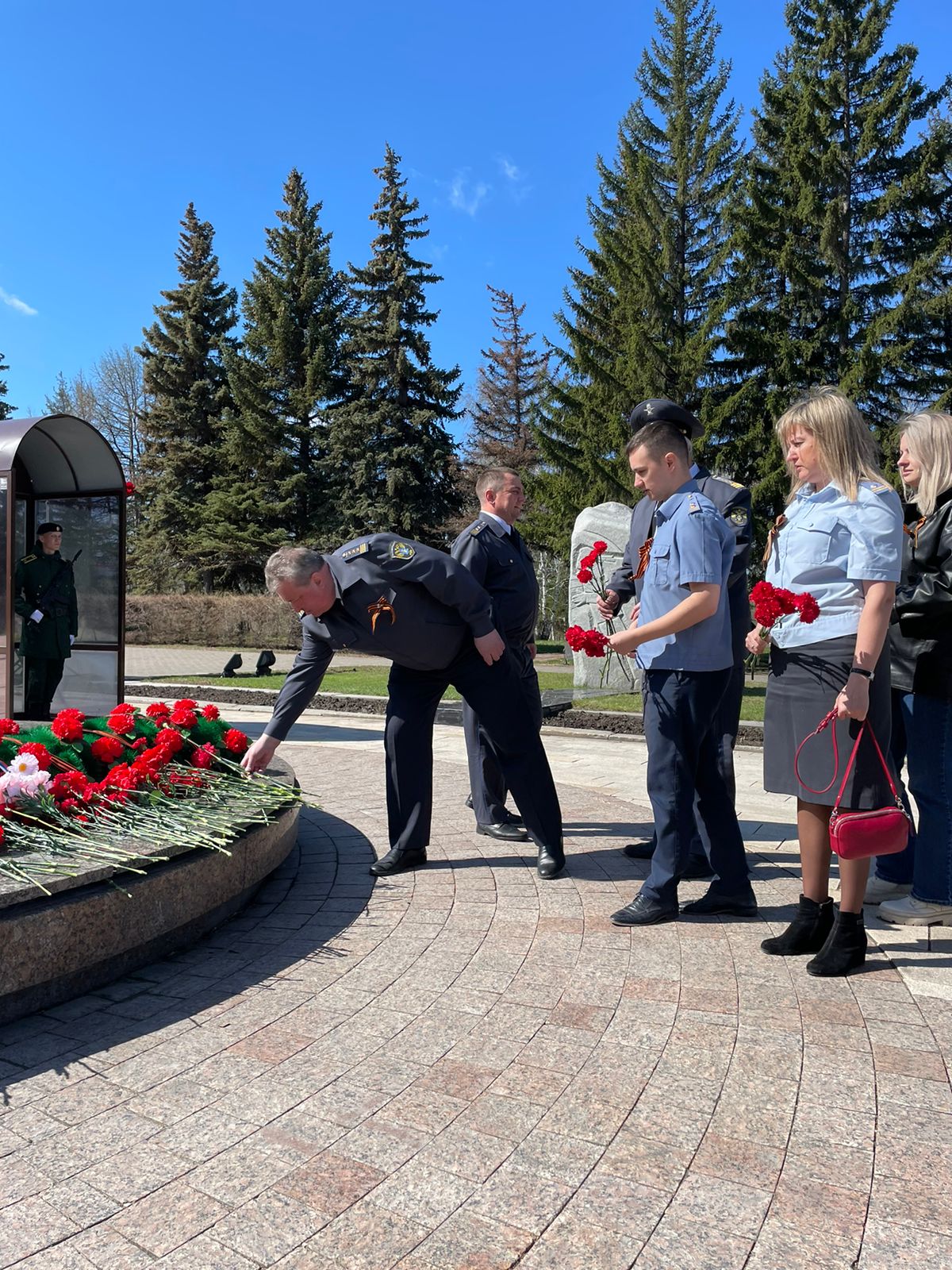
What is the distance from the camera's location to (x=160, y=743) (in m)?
4.02

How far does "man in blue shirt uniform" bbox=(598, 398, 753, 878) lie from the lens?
4.02 meters

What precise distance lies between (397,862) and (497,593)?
5.04 ft

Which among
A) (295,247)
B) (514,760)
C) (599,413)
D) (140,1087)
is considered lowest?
(140,1087)

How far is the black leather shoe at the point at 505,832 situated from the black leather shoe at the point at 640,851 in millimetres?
565

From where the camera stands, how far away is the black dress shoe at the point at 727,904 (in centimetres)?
380

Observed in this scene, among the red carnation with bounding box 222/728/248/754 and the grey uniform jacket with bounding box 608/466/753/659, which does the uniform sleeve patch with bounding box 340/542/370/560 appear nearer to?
the red carnation with bounding box 222/728/248/754

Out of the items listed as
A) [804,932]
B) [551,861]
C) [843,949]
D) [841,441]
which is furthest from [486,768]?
[841,441]

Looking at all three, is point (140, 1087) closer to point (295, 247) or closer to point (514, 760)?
point (514, 760)

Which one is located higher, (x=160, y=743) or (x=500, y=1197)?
(x=160, y=743)

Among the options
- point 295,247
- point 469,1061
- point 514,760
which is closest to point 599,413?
point 295,247

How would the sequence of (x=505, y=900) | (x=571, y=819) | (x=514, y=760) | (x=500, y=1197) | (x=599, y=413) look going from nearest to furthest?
(x=500, y=1197) < (x=505, y=900) < (x=514, y=760) < (x=571, y=819) < (x=599, y=413)

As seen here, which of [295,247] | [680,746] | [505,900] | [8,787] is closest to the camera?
[8,787]

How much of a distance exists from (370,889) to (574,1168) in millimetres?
2181

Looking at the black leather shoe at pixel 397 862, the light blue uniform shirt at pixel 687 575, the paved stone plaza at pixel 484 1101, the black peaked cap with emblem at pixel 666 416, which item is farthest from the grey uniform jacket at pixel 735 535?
the black leather shoe at pixel 397 862
